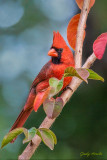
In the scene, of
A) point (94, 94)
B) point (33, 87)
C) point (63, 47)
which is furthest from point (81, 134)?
point (63, 47)

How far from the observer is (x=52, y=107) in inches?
21.4

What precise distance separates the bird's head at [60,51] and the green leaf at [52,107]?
1.22ft

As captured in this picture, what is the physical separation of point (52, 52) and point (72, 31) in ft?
0.50

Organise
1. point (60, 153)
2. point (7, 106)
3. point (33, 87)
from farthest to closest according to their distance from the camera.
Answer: point (7, 106) → point (60, 153) → point (33, 87)

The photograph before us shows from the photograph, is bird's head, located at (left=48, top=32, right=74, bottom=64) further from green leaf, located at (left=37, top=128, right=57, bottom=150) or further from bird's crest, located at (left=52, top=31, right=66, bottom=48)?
green leaf, located at (left=37, top=128, right=57, bottom=150)

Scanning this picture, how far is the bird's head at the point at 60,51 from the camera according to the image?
0.94 m

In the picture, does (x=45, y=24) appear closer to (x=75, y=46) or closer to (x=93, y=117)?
(x=93, y=117)

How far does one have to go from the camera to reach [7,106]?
2.66 metres

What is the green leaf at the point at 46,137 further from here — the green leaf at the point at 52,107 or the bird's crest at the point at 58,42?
the bird's crest at the point at 58,42

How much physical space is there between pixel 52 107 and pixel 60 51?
52 cm

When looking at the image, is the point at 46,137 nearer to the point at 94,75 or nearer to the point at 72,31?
the point at 94,75

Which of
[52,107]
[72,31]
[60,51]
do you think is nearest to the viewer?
[52,107]

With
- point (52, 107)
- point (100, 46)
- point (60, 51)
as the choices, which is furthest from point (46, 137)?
point (60, 51)

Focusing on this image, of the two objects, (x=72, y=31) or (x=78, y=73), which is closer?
(x=78, y=73)
